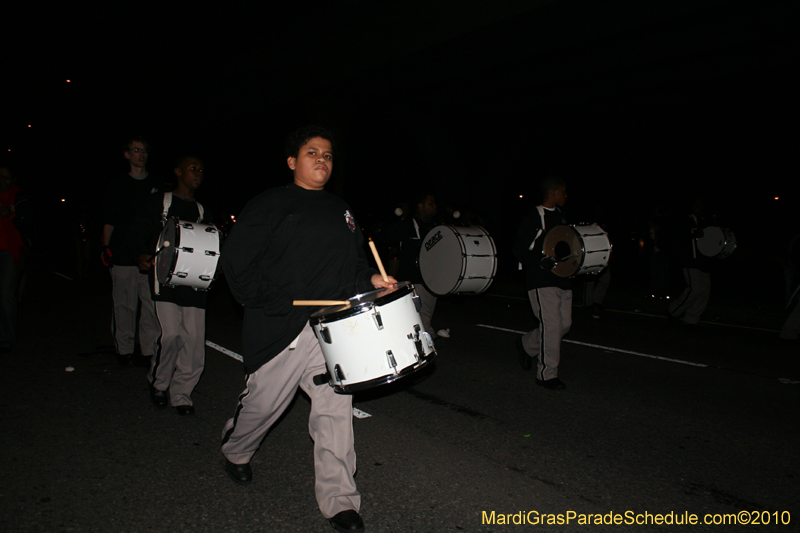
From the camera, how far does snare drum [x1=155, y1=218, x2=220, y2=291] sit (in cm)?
430

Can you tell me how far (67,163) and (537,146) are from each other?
99.3 ft

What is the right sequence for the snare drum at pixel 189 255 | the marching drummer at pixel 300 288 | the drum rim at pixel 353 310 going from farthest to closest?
the snare drum at pixel 189 255 < the marching drummer at pixel 300 288 < the drum rim at pixel 353 310

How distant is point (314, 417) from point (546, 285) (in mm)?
3133

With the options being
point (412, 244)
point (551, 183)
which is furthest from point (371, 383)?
point (412, 244)

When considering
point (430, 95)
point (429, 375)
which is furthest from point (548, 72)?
point (429, 375)

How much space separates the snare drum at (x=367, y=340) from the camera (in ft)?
9.29

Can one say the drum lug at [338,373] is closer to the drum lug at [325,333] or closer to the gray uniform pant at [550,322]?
the drum lug at [325,333]

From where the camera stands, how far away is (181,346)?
15.6ft

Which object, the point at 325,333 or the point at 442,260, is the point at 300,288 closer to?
the point at 325,333

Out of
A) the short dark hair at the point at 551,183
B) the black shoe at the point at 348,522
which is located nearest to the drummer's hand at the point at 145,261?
the black shoe at the point at 348,522

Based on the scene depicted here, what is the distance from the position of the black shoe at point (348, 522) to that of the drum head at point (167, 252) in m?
2.24

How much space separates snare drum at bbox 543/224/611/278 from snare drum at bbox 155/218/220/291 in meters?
3.02

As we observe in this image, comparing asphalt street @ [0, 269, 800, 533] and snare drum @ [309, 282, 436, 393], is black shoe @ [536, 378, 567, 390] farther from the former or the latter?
snare drum @ [309, 282, 436, 393]

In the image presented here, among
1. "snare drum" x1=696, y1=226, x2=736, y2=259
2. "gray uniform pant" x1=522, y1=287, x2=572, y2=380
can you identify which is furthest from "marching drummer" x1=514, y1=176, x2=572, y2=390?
"snare drum" x1=696, y1=226, x2=736, y2=259
